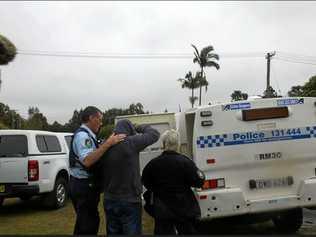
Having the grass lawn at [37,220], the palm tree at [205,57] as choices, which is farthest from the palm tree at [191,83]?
the grass lawn at [37,220]

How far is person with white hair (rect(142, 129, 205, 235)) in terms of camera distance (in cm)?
592

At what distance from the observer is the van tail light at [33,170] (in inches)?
465

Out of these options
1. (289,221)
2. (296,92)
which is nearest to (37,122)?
(296,92)

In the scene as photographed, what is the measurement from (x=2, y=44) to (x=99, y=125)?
5.11 meters

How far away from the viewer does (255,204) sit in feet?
25.4

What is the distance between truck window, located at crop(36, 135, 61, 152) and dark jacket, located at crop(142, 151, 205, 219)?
694 cm

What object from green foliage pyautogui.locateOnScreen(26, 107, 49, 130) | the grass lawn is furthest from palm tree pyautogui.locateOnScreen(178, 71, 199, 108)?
the grass lawn

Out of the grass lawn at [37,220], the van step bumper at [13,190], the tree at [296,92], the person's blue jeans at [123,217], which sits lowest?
the grass lawn at [37,220]

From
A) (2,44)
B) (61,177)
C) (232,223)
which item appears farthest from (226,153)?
(61,177)

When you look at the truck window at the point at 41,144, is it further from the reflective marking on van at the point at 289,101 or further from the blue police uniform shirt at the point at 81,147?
the blue police uniform shirt at the point at 81,147

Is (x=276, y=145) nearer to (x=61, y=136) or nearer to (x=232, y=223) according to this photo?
(x=232, y=223)

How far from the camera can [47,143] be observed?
13.1 m

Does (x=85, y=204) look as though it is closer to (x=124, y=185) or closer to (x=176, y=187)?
(x=124, y=185)

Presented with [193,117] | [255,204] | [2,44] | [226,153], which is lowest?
[255,204]
